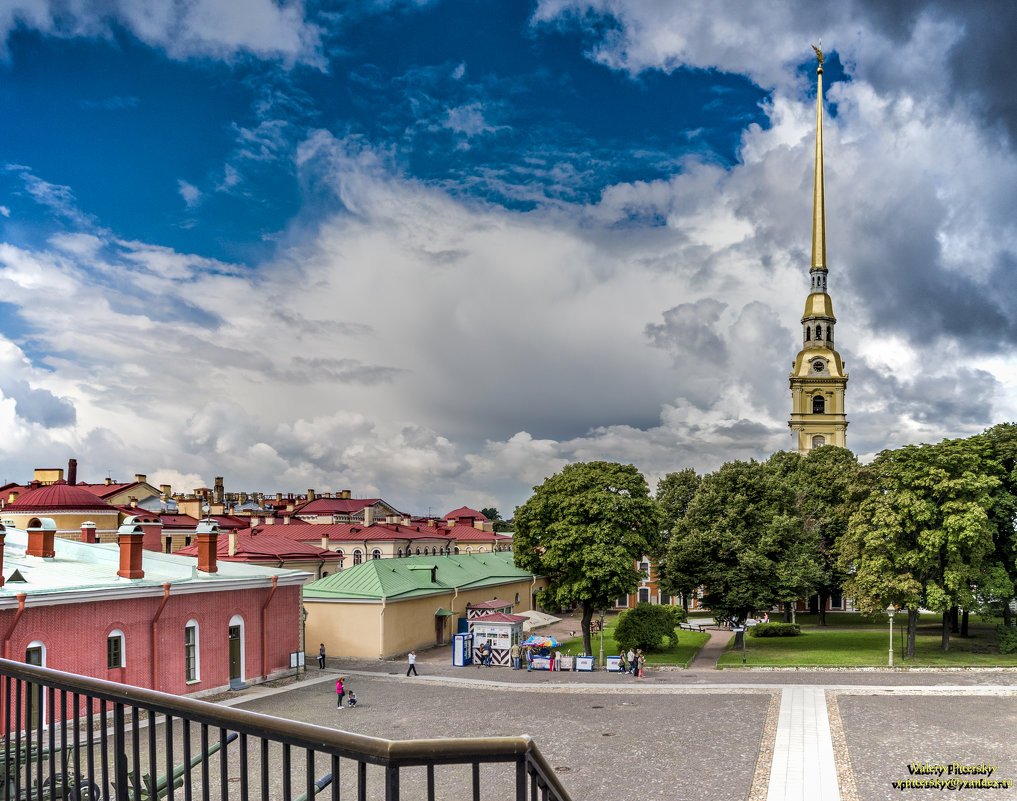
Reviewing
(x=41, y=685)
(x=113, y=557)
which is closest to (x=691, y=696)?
(x=113, y=557)

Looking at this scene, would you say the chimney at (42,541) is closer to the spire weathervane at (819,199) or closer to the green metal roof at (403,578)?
the green metal roof at (403,578)

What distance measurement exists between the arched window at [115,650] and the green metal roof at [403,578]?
547 inches

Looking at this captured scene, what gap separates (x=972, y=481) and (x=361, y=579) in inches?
1134

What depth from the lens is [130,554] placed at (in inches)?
1040

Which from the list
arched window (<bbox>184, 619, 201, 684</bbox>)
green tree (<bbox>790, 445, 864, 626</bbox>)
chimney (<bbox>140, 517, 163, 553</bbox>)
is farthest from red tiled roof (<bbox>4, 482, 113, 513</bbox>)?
green tree (<bbox>790, 445, 864, 626</bbox>)

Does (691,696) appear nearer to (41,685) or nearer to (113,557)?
(113,557)

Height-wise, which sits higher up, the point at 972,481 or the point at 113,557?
the point at 972,481

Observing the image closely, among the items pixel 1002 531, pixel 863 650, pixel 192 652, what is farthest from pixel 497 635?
pixel 1002 531

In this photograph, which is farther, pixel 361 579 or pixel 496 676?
pixel 361 579

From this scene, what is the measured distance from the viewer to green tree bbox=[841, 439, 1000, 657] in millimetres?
33406

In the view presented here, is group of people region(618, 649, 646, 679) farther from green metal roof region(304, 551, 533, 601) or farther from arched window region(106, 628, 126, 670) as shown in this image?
arched window region(106, 628, 126, 670)

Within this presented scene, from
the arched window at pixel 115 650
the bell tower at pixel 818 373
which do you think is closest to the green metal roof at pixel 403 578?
the arched window at pixel 115 650

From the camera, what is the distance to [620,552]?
37.6 metres

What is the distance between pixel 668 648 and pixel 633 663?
8258 millimetres
